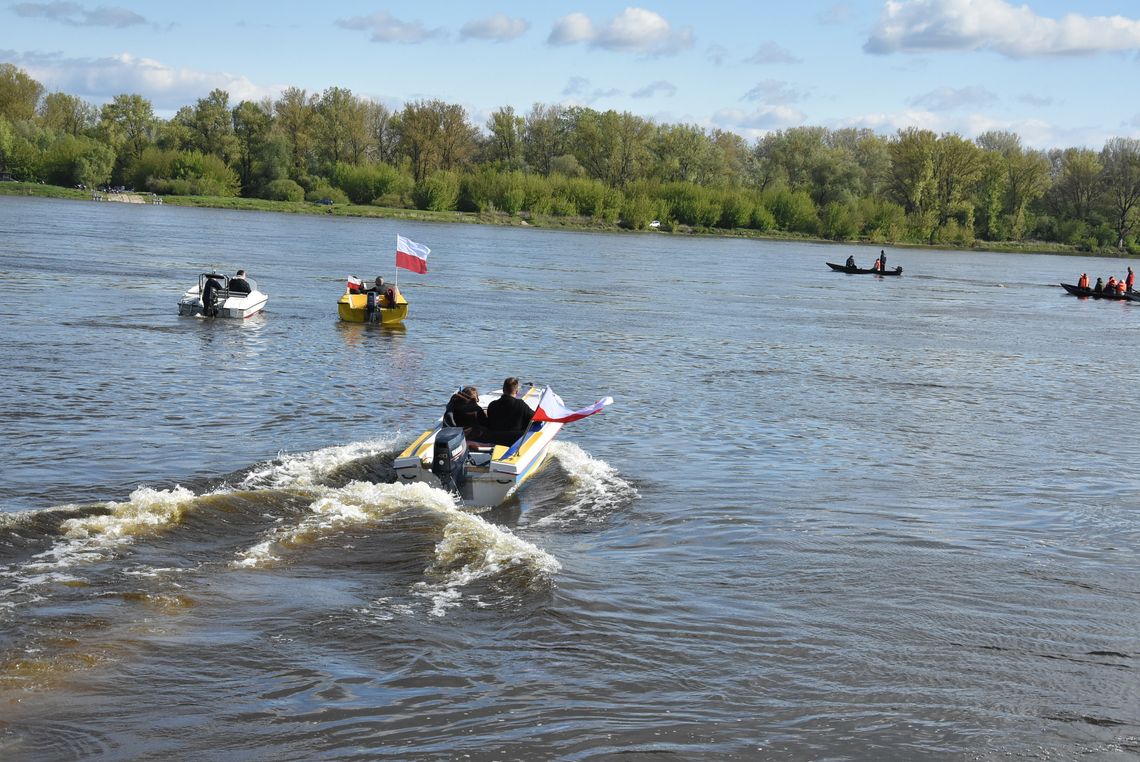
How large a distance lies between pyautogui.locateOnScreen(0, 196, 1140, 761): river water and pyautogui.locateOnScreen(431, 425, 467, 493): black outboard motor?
1.54ft

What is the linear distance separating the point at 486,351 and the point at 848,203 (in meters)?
108

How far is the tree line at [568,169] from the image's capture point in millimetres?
121312

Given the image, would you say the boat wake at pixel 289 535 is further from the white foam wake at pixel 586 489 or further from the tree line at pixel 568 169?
the tree line at pixel 568 169

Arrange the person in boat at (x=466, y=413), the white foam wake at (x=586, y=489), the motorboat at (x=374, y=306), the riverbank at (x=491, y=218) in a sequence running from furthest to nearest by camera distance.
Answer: the riverbank at (x=491, y=218)
the motorboat at (x=374, y=306)
the person in boat at (x=466, y=413)
the white foam wake at (x=586, y=489)

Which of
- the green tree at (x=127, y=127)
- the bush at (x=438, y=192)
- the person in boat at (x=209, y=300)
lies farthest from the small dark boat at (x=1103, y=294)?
the green tree at (x=127, y=127)

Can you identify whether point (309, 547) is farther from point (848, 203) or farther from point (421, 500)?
point (848, 203)

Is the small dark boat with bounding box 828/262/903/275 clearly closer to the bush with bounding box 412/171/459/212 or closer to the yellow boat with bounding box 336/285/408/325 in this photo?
the yellow boat with bounding box 336/285/408/325

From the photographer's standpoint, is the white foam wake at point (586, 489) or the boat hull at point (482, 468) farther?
the white foam wake at point (586, 489)

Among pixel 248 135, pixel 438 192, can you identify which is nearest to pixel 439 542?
pixel 438 192

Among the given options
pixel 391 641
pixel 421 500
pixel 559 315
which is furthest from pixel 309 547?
pixel 559 315

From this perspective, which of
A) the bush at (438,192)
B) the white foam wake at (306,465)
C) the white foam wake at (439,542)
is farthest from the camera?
the bush at (438,192)

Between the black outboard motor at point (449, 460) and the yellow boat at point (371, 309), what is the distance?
19.6 metres

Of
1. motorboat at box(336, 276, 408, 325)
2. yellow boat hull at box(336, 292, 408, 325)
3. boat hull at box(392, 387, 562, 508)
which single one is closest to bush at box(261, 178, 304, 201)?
motorboat at box(336, 276, 408, 325)

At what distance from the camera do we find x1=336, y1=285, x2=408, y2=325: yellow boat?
33625 millimetres
